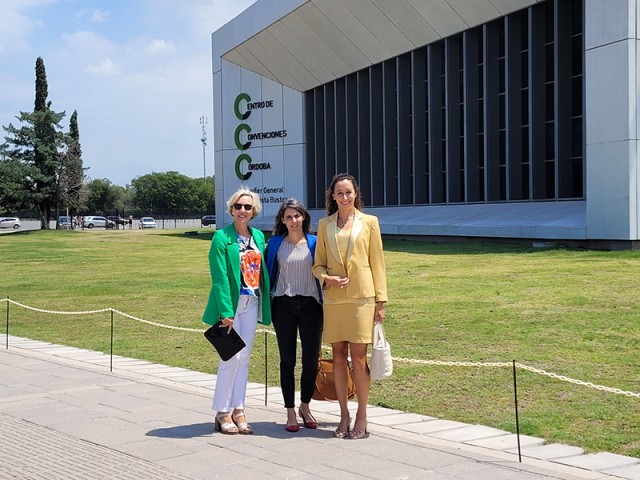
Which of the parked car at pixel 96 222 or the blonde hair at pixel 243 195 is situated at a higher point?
the blonde hair at pixel 243 195

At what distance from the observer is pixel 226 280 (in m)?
7.52

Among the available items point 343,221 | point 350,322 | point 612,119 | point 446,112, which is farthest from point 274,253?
point 446,112

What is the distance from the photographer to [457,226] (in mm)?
33438

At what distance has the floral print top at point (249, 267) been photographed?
Result: 302 inches

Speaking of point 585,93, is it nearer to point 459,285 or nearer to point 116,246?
point 459,285

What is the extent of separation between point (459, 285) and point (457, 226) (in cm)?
1489

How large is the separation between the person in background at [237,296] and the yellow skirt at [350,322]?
2.07 feet

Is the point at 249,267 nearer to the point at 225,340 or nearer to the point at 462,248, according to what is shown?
the point at 225,340

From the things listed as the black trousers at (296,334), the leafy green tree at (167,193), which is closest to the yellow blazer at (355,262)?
the black trousers at (296,334)

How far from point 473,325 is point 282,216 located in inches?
254

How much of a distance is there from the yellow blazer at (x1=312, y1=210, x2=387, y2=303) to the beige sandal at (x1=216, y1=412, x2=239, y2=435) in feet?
4.40

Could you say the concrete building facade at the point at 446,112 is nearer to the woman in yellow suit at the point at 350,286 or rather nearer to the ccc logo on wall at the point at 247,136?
the ccc logo on wall at the point at 247,136

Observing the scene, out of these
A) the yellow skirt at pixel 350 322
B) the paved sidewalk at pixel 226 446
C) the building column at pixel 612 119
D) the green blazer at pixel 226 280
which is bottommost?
the paved sidewalk at pixel 226 446

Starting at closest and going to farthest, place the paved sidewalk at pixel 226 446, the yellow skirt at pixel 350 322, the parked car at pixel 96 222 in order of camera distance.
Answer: the paved sidewalk at pixel 226 446
the yellow skirt at pixel 350 322
the parked car at pixel 96 222
